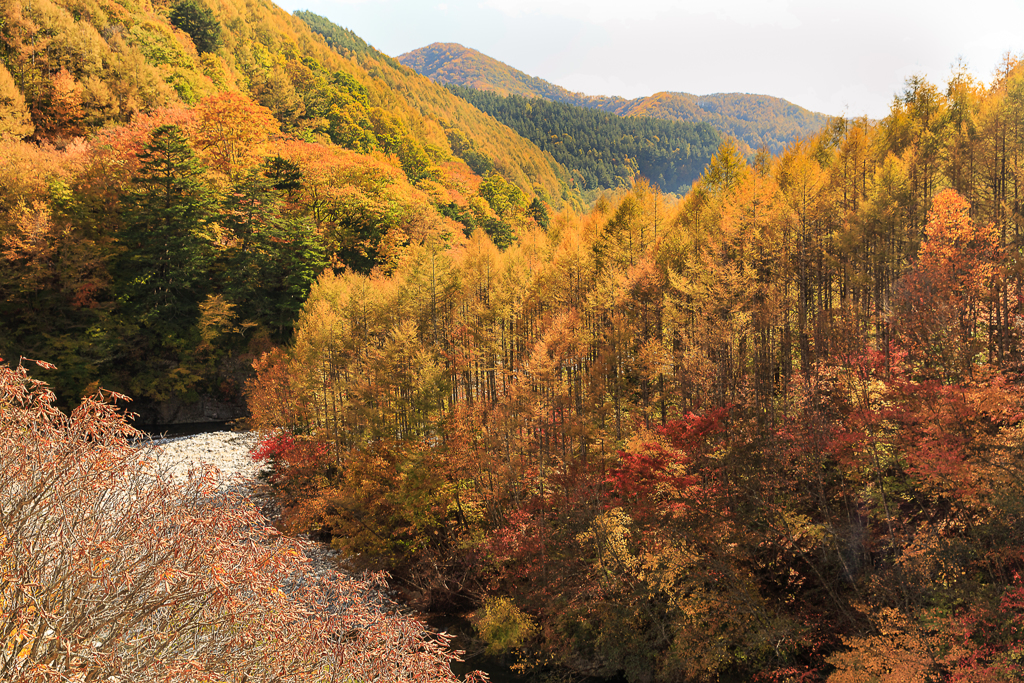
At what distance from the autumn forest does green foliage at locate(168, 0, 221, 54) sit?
1508 inches

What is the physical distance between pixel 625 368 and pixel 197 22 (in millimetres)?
99662

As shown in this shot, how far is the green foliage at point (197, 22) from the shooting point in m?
90.3

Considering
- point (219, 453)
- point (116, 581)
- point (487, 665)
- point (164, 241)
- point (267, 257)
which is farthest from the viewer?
point (267, 257)

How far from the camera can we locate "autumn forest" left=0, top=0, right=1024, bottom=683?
17844mm

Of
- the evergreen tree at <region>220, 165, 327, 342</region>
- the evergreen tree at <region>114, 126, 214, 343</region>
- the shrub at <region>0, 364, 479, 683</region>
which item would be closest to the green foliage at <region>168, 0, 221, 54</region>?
the evergreen tree at <region>114, 126, 214, 343</region>

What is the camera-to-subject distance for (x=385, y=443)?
26.9m

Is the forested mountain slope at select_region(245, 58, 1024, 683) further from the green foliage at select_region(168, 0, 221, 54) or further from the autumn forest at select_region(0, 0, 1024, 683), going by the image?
the green foliage at select_region(168, 0, 221, 54)

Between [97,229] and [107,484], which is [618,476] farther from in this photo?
[97,229]

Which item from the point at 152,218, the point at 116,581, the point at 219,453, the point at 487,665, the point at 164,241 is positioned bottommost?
the point at 487,665

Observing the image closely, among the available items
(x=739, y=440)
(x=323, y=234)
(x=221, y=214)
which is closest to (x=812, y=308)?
(x=739, y=440)

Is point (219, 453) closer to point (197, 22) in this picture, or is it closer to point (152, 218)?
point (152, 218)

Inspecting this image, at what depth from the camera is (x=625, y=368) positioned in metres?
30.0

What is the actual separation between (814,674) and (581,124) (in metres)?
201

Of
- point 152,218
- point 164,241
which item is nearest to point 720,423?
point 164,241
